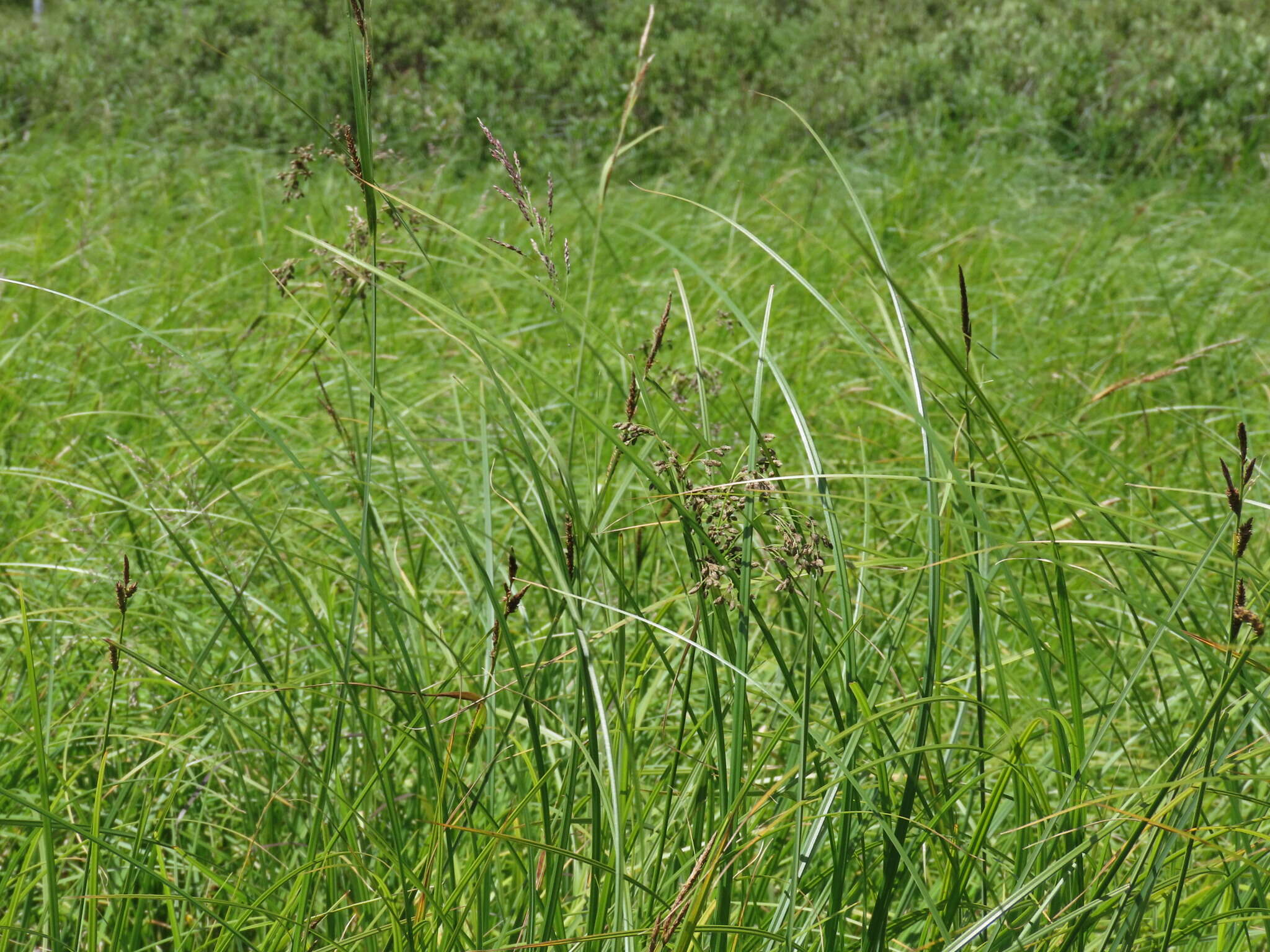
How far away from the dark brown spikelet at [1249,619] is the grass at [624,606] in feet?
0.22

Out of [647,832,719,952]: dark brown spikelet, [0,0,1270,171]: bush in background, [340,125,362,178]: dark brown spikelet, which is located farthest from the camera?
→ [0,0,1270,171]: bush in background

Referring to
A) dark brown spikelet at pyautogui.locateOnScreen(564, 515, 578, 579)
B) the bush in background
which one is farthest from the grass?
the bush in background

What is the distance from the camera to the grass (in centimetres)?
104

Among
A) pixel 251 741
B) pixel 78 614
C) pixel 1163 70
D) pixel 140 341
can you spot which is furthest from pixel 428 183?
pixel 1163 70

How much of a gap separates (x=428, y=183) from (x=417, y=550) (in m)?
3.63

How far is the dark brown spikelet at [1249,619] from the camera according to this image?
0.83 metres

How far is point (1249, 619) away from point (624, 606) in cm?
71

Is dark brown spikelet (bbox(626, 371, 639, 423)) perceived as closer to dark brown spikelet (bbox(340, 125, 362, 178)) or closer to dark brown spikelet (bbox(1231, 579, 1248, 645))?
dark brown spikelet (bbox(340, 125, 362, 178))

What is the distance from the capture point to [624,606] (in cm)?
134

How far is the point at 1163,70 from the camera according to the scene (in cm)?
791

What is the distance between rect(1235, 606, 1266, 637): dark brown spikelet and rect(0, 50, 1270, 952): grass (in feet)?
0.22

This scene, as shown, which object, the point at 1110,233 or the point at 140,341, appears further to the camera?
the point at 1110,233

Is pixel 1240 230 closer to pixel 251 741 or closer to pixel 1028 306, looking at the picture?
pixel 1028 306

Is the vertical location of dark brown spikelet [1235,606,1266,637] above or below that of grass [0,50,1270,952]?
above
